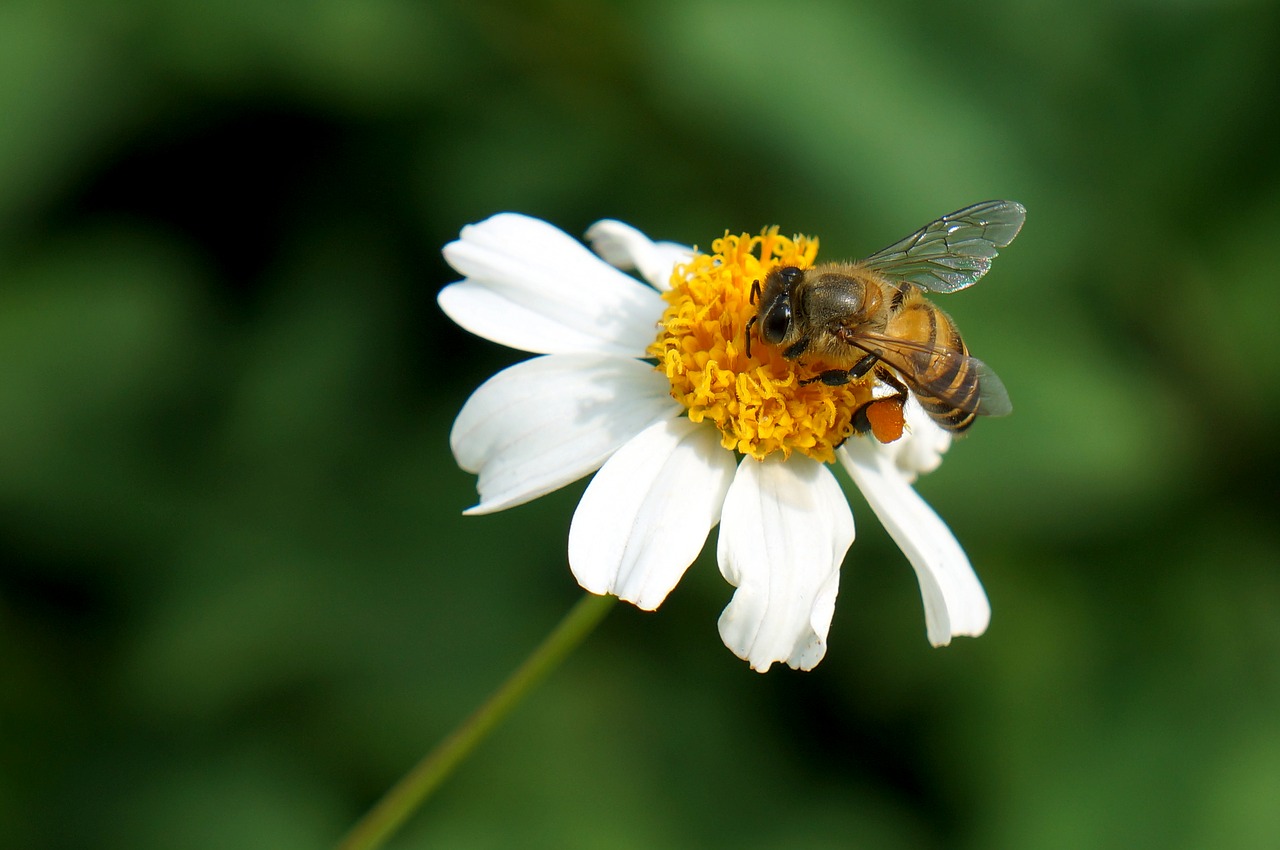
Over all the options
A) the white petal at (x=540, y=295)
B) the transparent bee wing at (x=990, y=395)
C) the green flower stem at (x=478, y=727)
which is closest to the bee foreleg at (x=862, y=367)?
the transparent bee wing at (x=990, y=395)

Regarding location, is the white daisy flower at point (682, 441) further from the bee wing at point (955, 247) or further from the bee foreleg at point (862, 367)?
the bee wing at point (955, 247)

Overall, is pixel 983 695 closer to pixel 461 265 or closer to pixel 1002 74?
pixel 1002 74

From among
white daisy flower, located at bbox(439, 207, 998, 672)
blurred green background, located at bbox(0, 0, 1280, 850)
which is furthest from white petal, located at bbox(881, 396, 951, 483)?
blurred green background, located at bbox(0, 0, 1280, 850)

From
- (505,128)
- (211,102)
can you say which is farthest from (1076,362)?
(211,102)

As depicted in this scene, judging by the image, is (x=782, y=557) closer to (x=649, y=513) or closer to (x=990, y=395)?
(x=649, y=513)

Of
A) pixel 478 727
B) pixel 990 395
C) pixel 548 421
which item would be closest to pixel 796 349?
pixel 990 395
